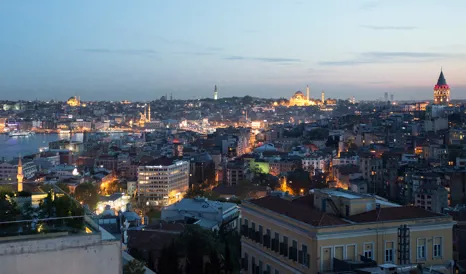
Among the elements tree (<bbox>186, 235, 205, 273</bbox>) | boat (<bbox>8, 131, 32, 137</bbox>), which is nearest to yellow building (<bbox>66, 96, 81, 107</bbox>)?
boat (<bbox>8, 131, 32, 137</bbox>)

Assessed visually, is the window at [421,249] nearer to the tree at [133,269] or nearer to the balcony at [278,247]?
the balcony at [278,247]

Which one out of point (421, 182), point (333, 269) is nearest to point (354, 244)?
point (333, 269)

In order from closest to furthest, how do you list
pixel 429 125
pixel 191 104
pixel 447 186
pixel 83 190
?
pixel 447 186 → pixel 83 190 → pixel 429 125 → pixel 191 104

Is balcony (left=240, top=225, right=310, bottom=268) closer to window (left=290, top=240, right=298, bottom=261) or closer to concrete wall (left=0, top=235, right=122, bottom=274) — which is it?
window (left=290, top=240, right=298, bottom=261)

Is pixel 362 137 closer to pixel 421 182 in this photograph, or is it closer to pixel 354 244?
pixel 421 182

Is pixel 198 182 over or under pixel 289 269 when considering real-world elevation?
under

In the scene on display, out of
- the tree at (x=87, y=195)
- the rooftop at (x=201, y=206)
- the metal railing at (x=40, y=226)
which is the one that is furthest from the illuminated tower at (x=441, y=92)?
the metal railing at (x=40, y=226)
